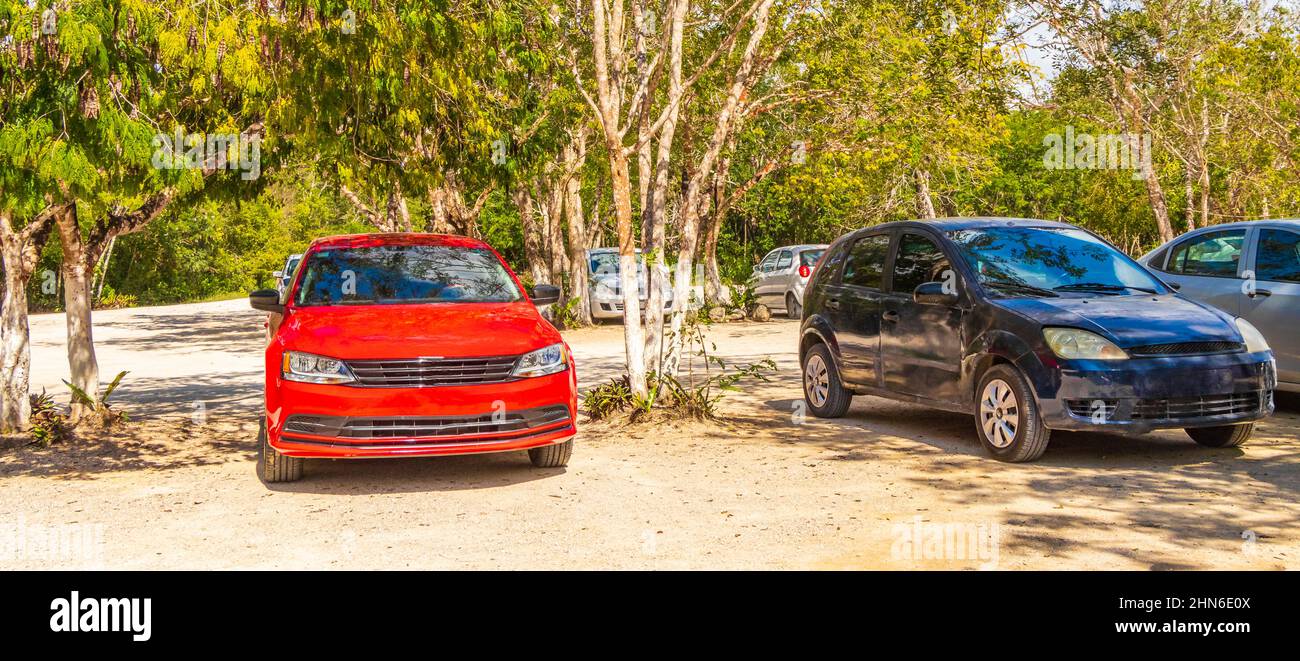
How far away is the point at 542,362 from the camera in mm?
8125

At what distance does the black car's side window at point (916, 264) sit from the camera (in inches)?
377

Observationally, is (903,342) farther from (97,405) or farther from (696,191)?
(97,405)

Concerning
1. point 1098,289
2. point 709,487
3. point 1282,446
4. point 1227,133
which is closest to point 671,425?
point 709,487

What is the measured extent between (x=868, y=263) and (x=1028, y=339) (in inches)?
93.0

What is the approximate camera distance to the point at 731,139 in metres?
15.2

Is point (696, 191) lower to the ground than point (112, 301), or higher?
higher

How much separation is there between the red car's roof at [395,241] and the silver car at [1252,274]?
20.1 ft

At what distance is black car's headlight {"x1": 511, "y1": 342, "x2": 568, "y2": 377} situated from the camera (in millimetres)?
8000

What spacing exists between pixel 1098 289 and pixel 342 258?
5.63 m

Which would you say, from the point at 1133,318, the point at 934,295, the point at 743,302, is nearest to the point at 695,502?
the point at 934,295

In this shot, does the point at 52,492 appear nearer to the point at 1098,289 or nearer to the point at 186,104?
the point at 186,104

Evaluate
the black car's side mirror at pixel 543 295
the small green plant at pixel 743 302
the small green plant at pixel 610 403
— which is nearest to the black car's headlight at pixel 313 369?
the black car's side mirror at pixel 543 295

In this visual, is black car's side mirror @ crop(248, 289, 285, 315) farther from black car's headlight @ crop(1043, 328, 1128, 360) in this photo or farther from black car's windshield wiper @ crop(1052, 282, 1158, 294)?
black car's windshield wiper @ crop(1052, 282, 1158, 294)

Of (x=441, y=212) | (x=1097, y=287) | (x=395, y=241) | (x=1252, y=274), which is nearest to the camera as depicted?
(x=1097, y=287)
